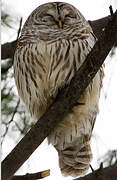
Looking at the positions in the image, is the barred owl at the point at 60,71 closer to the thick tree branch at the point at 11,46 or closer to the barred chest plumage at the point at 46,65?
the barred chest plumage at the point at 46,65

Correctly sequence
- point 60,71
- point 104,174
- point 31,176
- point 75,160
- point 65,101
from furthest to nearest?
point 75,160 → point 60,71 → point 104,174 → point 65,101 → point 31,176

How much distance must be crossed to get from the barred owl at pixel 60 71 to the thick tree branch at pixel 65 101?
14.3 inches

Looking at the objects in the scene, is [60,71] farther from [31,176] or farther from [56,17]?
[31,176]

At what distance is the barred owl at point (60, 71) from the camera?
271 cm

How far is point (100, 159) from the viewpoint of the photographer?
3.05 m

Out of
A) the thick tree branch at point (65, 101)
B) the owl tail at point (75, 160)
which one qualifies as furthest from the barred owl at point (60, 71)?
the thick tree branch at point (65, 101)

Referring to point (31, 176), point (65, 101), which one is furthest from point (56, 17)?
point (31, 176)

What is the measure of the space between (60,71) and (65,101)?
0.44m

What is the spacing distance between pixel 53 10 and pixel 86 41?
18.0 inches

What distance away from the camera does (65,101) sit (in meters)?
2.29

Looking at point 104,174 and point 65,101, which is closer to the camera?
point 65,101

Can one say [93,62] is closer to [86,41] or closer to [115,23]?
[115,23]

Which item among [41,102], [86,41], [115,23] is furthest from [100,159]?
[115,23]

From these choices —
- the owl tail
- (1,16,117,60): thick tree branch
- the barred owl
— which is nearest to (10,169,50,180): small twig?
the barred owl
